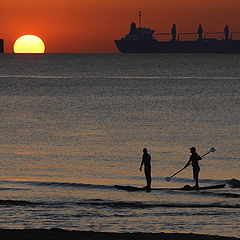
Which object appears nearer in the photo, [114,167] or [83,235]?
[83,235]

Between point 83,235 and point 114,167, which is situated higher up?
point 114,167

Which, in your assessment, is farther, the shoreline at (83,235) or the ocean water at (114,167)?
the ocean water at (114,167)

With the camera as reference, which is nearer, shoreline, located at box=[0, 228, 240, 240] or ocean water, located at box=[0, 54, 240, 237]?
shoreline, located at box=[0, 228, 240, 240]

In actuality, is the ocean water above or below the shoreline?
above

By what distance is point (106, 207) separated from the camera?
23.2m

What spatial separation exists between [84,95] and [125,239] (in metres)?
87.8

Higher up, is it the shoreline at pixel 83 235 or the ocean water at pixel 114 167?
the ocean water at pixel 114 167

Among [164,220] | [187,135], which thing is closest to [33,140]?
[187,135]

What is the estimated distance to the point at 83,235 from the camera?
698 inches

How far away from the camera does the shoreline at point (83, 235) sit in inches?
675

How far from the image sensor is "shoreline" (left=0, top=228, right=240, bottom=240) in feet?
56.2

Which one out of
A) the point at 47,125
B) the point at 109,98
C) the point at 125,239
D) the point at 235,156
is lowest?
the point at 125,239

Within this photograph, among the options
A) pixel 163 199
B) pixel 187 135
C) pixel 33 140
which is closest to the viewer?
pixel 163 199

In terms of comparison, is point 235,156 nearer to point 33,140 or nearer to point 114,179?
point 114,179
